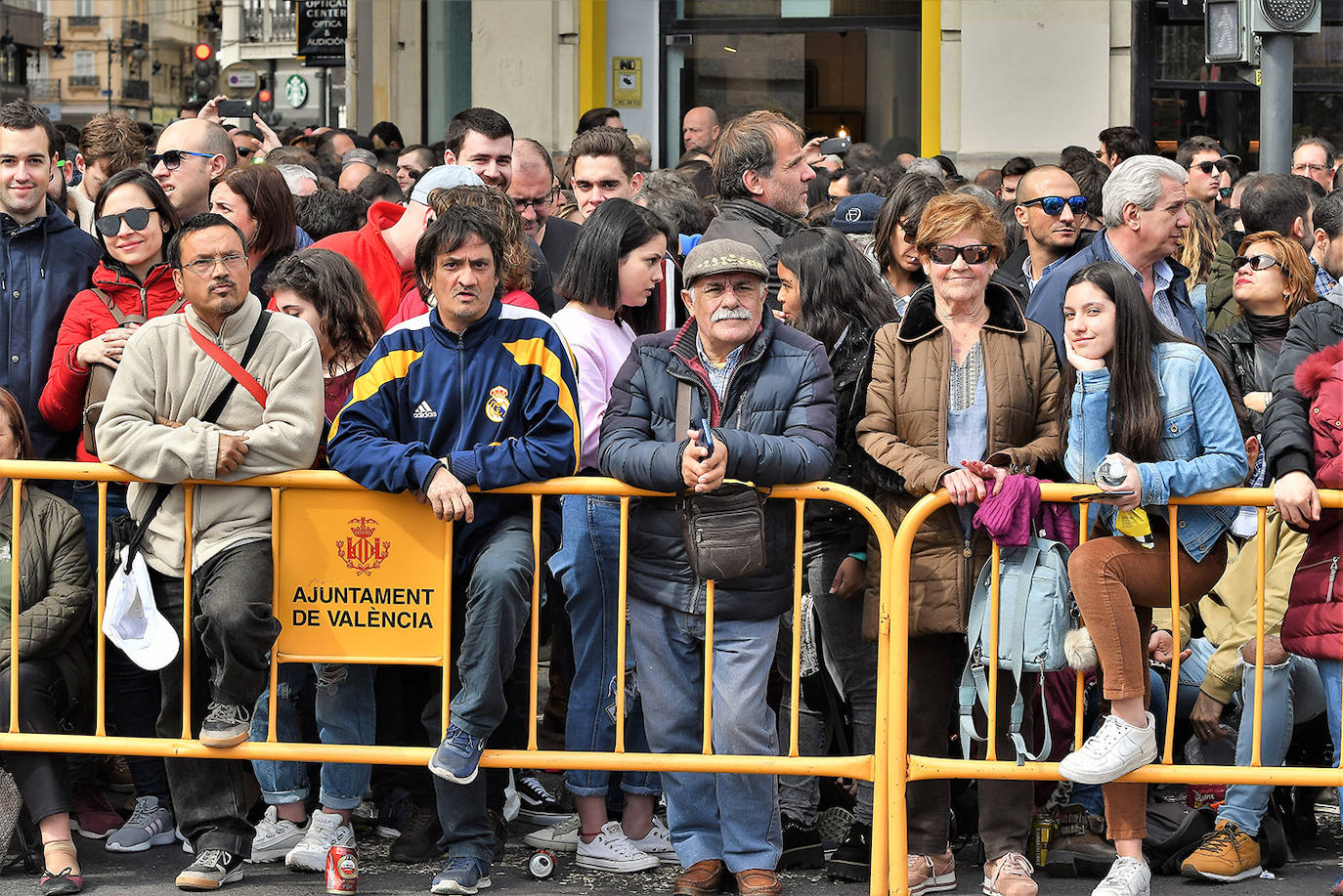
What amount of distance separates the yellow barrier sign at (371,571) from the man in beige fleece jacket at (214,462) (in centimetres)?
16

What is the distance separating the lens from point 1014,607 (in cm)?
529

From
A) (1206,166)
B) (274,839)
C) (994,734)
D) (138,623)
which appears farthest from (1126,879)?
(1206,166)

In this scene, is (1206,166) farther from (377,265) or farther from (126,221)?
(126,221)

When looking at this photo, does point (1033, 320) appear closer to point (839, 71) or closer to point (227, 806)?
point (227, 806)

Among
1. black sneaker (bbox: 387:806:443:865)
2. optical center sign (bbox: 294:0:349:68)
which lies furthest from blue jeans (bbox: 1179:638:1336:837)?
optical center sign (bbox: 294:0:349:68)

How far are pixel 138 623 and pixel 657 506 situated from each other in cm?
171

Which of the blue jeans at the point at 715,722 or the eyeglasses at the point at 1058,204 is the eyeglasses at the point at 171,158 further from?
the eyeglasses at the point at 1058,204

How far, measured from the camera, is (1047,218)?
704 centimetres

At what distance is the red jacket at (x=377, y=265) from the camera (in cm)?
670

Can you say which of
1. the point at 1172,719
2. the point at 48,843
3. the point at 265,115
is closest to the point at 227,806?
the point at 48,843

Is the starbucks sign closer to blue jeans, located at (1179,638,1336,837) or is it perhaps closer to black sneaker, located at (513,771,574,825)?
black sneaker, located at (513,771,574,825)

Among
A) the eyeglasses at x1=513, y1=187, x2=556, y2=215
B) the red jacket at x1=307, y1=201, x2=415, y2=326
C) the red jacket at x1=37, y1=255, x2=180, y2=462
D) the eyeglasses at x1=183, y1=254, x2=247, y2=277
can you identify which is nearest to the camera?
the eyeglasses at x1=183, y1=254, x2=247, y2=277

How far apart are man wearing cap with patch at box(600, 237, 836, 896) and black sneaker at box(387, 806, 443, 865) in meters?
0.87

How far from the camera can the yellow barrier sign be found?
215 inches
